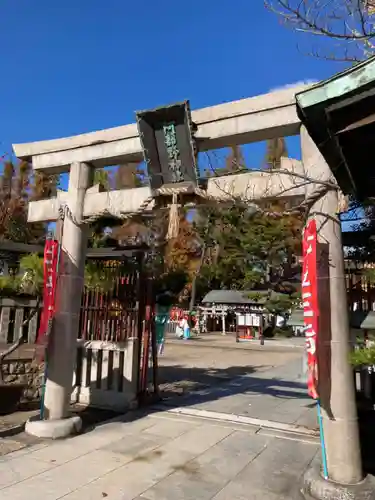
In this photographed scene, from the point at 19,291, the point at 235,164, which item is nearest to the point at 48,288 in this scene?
the point at 19,291

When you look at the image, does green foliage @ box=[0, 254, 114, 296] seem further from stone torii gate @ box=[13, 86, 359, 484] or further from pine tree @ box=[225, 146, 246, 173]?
pine tree @ box=[225, 146, 246, 173]

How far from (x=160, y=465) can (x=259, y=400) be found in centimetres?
468

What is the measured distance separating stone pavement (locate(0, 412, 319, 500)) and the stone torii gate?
0.78 metres

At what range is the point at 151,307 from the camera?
27.7 ft

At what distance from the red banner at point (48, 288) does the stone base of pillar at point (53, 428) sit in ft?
3.98

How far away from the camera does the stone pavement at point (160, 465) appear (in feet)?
14.0

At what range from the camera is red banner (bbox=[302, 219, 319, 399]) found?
4.58 metres

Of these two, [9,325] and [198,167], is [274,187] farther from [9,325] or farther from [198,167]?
[9,325]

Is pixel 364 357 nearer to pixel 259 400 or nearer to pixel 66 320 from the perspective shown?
pixel 66 320

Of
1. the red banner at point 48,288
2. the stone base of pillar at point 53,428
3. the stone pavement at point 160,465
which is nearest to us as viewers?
the stone pavement at point 160,465

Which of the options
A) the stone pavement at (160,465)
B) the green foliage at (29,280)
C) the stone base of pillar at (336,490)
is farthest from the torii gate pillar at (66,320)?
the stone base of pillar at (336,490)

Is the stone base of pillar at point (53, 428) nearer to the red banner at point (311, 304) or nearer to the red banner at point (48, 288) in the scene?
the red banner at point (48, 288)

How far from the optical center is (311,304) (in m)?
4.66

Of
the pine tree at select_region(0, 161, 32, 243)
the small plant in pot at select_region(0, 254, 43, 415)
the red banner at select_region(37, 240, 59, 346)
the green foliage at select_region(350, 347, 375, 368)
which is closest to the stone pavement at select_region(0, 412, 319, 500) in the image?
the red banner at select_region(37, 240, 59, 346)
